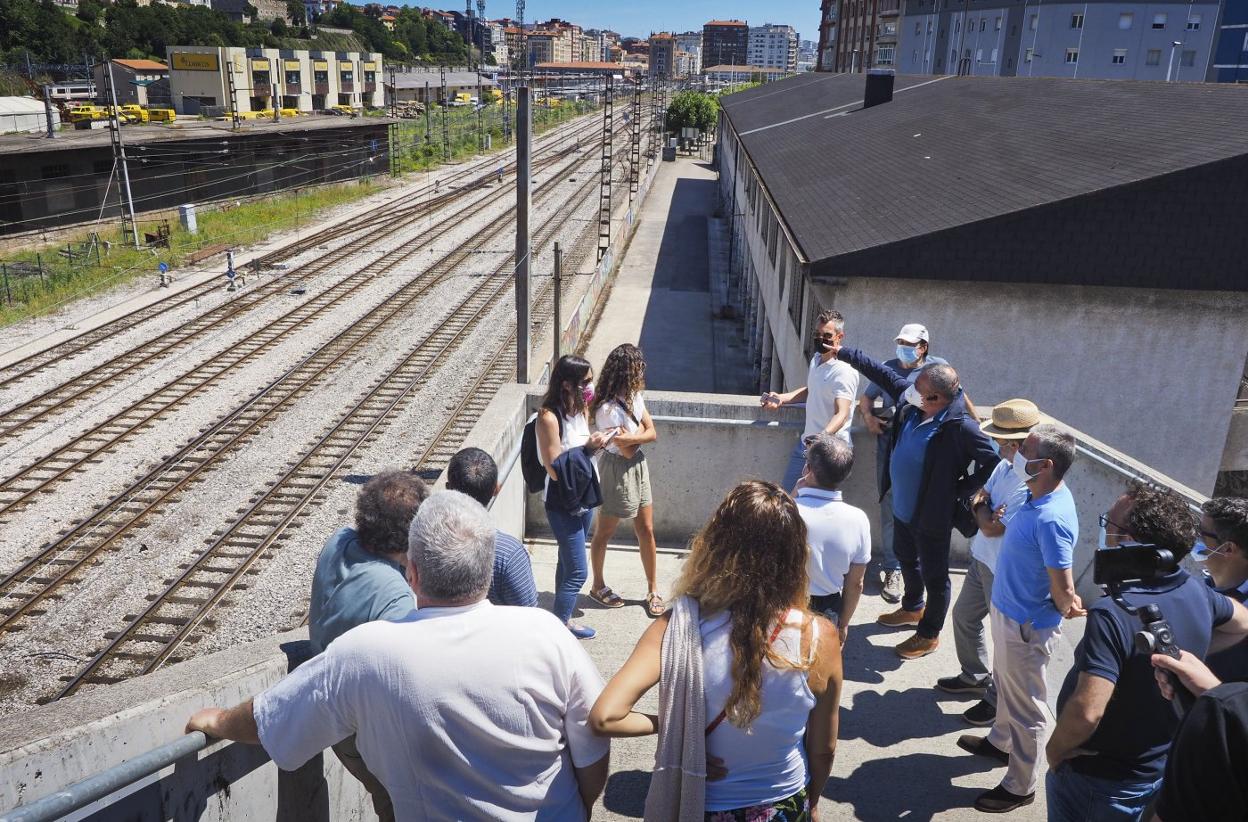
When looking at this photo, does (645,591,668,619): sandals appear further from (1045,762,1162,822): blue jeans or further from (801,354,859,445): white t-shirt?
(1045,762,1162,822): blue jeans

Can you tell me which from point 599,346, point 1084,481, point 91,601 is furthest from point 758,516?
point 599,346

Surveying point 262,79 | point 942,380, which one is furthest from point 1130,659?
point 262,79

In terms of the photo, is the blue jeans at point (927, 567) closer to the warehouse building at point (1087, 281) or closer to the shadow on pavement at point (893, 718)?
the shadow on pavement at point (893, 718)

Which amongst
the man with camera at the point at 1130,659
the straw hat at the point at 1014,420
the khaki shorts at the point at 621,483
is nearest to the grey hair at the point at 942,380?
the straw hat at the point at 1014,420

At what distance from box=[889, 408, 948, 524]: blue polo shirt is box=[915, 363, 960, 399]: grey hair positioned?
14cm

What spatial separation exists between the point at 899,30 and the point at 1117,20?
83.5 ft

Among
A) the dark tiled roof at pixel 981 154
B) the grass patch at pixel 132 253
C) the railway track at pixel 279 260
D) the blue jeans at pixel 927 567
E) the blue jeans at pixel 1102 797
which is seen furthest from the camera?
the grass patch at pixel 132 253

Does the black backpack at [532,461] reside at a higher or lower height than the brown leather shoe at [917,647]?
higher

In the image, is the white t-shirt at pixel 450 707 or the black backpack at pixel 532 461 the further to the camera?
the black backpack at pixel 532 461

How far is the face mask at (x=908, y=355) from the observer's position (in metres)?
6.16

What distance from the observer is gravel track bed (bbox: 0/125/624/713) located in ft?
34.0

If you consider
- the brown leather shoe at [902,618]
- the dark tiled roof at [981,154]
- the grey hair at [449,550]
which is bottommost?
the brown leather shoe at [902,618]

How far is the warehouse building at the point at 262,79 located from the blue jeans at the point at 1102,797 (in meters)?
71.0

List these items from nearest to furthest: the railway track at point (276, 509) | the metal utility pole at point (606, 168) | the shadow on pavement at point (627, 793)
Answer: the shadow on pavement at point (627, 793)
the railway track at point (276, 509)
the metal utility pole at point (606, 168)
